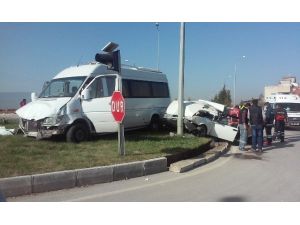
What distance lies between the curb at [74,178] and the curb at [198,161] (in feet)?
1.42

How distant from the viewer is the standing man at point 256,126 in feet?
43.2

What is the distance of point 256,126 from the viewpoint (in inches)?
522

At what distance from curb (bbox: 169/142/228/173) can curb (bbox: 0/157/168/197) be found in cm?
43

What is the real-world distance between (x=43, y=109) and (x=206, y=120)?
242 inches

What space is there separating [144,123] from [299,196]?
9.21 metres

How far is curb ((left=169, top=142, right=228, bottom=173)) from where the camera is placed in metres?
8.98

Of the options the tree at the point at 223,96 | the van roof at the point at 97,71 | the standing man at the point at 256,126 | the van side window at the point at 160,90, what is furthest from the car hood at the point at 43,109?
the tree at the point at 223,96

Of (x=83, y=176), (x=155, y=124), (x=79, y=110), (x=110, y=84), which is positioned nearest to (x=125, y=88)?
(x=110, y=84)

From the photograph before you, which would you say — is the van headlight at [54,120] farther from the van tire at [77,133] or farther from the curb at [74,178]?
the curb at [74,178]

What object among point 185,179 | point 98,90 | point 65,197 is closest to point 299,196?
point 185,179

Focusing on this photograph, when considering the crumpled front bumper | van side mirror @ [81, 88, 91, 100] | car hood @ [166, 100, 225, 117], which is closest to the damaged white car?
car hood @ [166, 100, 225, 117]

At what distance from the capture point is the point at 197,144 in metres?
11.5

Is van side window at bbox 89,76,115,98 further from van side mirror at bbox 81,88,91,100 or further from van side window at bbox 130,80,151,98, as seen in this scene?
van side window at bbox 130,80,151,98

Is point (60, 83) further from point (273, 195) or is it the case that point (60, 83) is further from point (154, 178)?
point (273, 195)
